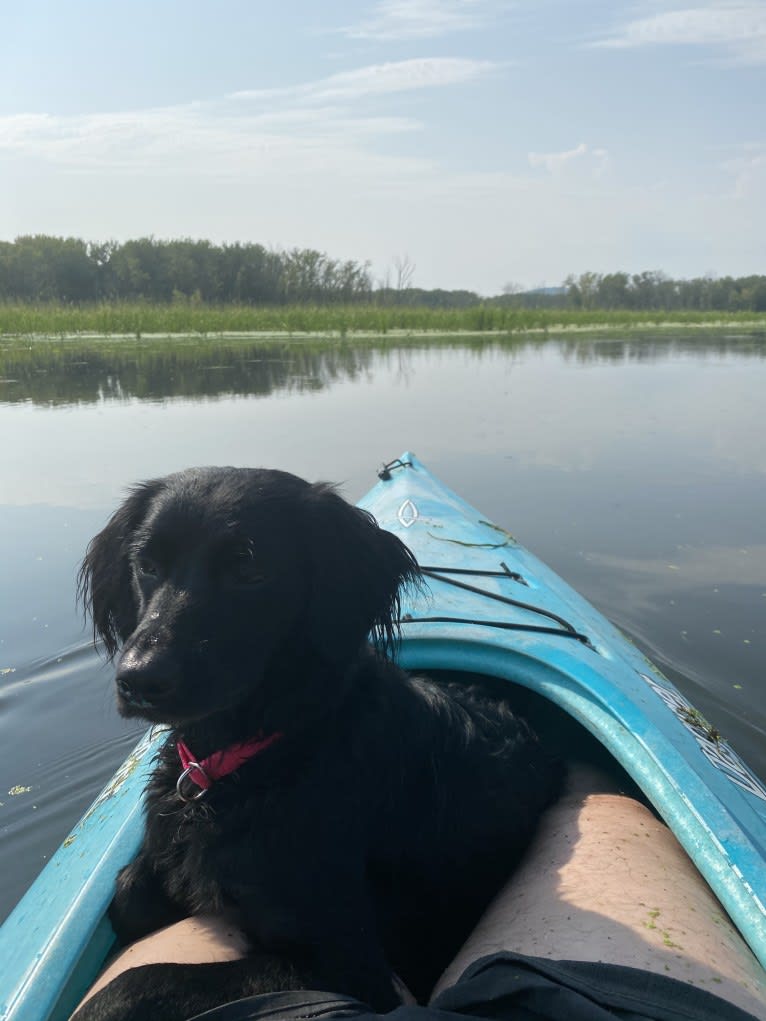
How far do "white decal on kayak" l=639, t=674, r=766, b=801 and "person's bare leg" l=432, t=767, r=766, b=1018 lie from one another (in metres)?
0.26

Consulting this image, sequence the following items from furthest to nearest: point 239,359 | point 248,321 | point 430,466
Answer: point 248,321
point 239,359
point 430,466

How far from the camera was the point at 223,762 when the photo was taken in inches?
68.4

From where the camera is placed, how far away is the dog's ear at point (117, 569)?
6.75 ft

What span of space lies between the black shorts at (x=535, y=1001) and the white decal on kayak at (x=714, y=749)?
1.05m

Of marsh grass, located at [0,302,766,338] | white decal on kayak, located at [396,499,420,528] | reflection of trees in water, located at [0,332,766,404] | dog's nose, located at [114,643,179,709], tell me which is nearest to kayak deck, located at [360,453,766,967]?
white decal on kayak, located at [396,499,420,528]

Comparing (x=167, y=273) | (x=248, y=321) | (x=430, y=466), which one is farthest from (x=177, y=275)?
(x=430, y=466)

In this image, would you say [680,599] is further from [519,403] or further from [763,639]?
[519,403]

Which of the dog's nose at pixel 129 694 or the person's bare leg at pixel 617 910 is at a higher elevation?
the dog's nose at pixel 129 694

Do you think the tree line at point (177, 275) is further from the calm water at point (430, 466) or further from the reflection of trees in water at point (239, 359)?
the calm water at point (430, 466)

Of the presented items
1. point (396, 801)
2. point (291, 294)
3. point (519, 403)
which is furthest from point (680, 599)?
point (291, 294)

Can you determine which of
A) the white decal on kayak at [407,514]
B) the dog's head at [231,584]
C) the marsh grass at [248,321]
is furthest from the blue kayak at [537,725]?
the marsh grass at [248,321]

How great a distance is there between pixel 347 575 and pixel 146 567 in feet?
1.55

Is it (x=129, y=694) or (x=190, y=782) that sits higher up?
(x=129, y=694)

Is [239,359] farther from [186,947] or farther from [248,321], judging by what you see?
[186,947]
